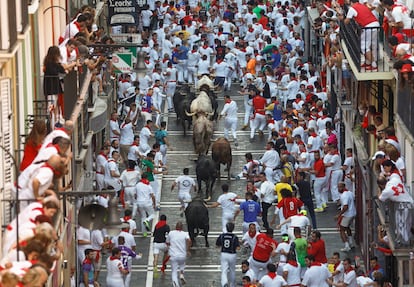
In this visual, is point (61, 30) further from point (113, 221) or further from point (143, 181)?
point (113, 221)

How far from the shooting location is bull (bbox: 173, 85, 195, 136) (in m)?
52.5

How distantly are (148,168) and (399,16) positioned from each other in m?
10.7

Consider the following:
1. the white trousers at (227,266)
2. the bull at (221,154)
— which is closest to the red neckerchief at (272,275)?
the white trousers at (227,266)

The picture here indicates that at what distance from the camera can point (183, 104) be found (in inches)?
2077

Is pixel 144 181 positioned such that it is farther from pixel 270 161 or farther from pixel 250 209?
pixel 270 161

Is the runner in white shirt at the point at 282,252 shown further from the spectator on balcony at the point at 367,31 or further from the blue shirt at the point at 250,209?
the spectator on balcony at the point at 367,31

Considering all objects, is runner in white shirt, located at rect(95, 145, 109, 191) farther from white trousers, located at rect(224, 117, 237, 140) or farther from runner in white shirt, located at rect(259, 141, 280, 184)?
white trousers, located at rect(224, 117, 237, 140)

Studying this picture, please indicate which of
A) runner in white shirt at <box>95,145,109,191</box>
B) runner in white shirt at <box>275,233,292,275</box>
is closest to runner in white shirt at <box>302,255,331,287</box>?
runner in white shirt at <box>275,233,292,275</box>

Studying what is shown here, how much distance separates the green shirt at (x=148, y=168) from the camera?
4375 cm

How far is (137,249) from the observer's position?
41750 mm

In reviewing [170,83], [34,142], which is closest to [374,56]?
[34,142]

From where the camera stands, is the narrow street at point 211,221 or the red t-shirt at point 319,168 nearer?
the narrow street at point 211,221

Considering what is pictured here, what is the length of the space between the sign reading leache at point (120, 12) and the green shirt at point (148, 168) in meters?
8.43

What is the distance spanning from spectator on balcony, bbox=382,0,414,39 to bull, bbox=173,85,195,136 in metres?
17.4
